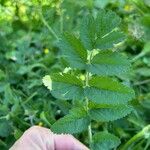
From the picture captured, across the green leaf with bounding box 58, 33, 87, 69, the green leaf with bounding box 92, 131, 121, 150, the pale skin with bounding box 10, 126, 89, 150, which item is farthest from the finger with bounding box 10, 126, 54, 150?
the green leaf with bounding box 58, 33, 87, 69

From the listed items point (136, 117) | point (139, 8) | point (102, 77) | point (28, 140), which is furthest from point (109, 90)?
point (139, 8)

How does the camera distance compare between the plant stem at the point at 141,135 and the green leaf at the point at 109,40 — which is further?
the plant stem at the point at 141,135

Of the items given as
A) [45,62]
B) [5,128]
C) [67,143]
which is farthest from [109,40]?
[45,62]

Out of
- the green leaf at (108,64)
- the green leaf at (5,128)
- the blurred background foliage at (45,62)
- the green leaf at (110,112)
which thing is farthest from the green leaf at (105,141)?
the green leaf at (5,128)

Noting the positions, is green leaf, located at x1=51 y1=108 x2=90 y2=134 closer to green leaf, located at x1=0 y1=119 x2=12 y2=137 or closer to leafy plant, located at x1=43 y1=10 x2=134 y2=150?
leafy plant, located at x1=43 y1=10 x2=134 y2=150

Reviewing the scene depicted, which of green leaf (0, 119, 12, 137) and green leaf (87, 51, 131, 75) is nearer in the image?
green leaf (87, 51, 131, 75)

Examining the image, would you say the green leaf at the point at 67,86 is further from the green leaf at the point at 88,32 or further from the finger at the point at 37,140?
the finger at the point at 37,140
